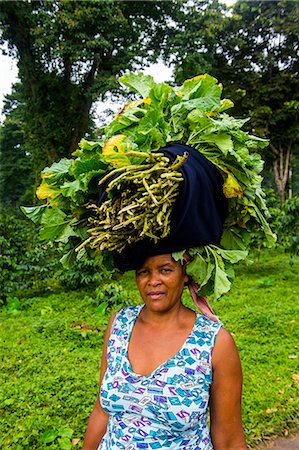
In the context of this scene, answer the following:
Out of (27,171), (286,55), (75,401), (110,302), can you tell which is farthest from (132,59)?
(27,171)

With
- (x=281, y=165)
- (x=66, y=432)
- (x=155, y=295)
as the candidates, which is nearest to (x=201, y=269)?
(x=155, y=295)

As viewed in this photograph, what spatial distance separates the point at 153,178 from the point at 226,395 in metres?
0.80

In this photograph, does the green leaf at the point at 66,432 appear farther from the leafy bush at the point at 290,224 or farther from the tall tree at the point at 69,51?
the tall tree at the point at 69,51

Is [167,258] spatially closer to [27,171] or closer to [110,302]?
[110,302]

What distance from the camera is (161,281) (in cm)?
165

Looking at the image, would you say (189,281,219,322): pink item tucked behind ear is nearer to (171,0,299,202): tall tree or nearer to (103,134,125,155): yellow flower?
(103,134,125,155): yellow flower

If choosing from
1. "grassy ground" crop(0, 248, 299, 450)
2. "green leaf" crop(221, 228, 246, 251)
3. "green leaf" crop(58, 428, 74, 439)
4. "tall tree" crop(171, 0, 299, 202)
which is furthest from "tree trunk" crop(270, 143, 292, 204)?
"green leaf" crop(221, 228, 246, 251)

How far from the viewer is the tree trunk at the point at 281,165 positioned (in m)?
19.6

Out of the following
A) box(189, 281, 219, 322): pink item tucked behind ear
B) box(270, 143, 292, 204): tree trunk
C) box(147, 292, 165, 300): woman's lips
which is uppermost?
box(270, 143, 292, 204): tree trunk

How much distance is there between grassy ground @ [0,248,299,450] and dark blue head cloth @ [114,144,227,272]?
242 cm

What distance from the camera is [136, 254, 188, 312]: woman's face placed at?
164cm

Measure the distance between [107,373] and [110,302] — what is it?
207 inches

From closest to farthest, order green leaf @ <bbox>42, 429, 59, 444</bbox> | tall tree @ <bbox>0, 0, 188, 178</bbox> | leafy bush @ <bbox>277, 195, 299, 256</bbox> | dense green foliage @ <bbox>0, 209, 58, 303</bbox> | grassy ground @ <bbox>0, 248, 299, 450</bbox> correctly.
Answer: green leaf @ <bbox>42, 429, 59, 444</bbox> → grassy ground @ <bbox>0, 248, 299, 450</bbox> → dense green foliage @ <bbox>0, 209, 58, 303</bbox> → leafy bush @ <bbox>277, 195, 299, 256</bbox> → tall tree @ <bbox>0, 0, 188, 178</bbox>

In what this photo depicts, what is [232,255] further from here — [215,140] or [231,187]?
[215,140]
